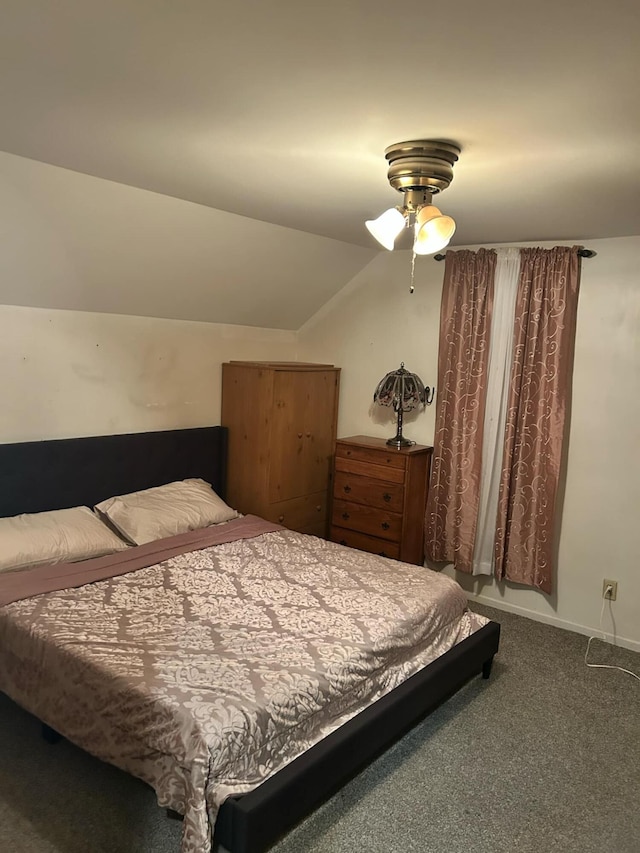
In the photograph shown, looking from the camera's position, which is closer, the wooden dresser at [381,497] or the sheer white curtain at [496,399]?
the sheer white curtain at [496,399]

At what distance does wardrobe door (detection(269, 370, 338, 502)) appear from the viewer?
4.14 m

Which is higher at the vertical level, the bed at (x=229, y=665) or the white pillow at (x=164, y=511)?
the white pillow at (x=164, y=511)

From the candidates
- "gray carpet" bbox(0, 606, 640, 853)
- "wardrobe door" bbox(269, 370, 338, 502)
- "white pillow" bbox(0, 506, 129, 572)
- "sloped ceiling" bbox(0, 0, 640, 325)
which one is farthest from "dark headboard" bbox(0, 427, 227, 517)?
"sloped ceiling" bbox(0, 0, 640, 325)

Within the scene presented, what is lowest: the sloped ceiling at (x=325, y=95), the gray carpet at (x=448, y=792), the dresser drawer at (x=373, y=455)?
the gray carpet at (x=448, y=792)

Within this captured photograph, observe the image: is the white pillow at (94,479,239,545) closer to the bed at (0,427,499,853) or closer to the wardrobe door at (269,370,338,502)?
the bed at (0,427,499,853)

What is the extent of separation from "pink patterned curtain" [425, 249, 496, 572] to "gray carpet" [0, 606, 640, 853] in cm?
121

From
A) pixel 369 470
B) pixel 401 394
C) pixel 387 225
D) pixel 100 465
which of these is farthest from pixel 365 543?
pixel 387 225

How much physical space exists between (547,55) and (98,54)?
1.05 meters

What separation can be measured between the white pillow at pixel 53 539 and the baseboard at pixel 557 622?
231 centimetres

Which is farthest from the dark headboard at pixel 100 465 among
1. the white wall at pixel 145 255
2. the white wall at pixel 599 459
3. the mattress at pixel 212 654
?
the white wall at pixel 599 459

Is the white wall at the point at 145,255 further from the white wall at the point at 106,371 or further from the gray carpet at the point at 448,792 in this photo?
the gray carpet at the point at 448,792

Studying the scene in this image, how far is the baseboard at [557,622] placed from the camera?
360 cm

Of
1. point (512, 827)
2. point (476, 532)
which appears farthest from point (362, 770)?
point (476, 532)

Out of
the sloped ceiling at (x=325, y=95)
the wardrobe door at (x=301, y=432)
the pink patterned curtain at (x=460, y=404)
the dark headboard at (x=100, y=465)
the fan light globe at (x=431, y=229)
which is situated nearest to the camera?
the sloped ceiling at (x=325, y=95)
